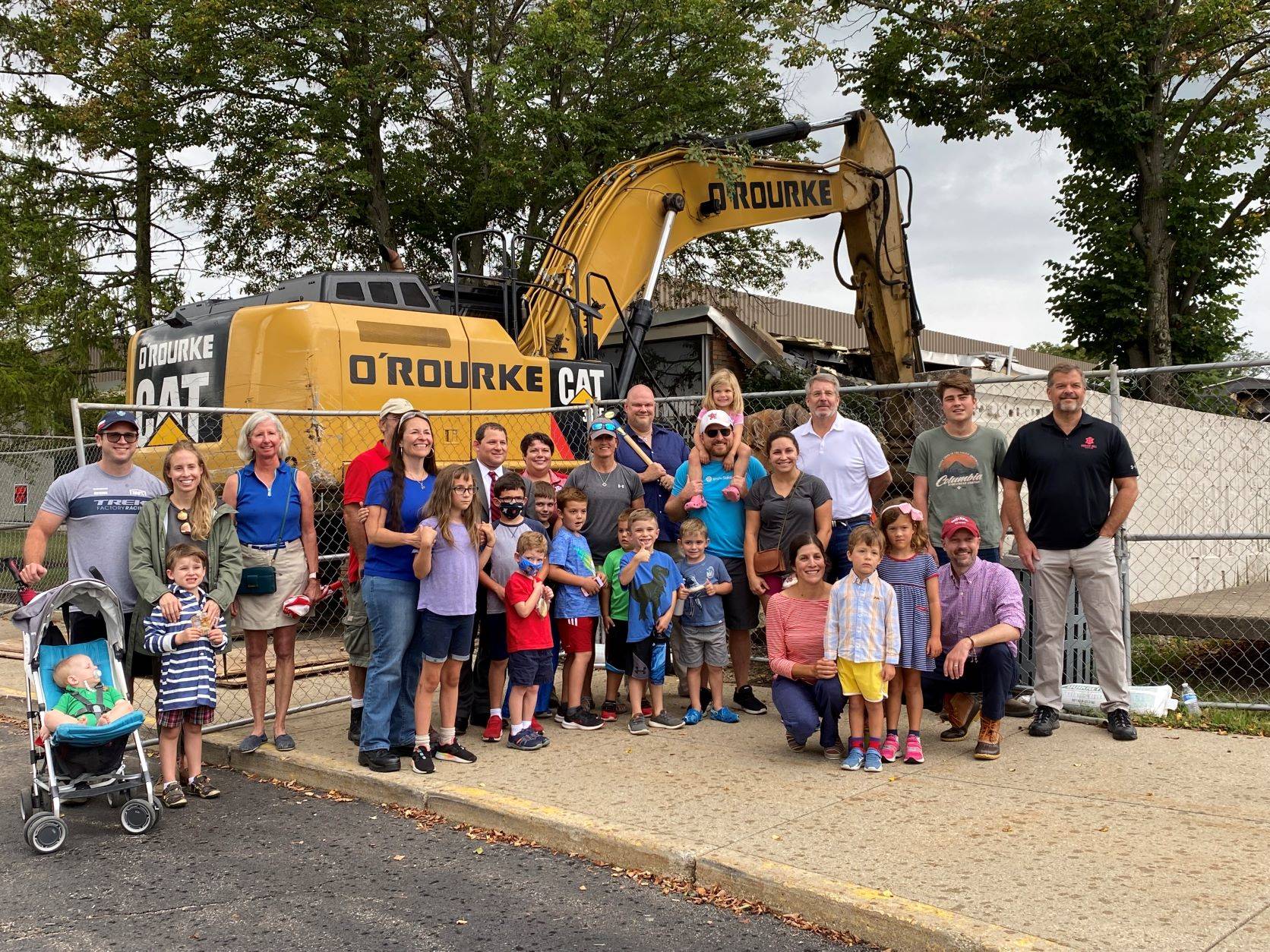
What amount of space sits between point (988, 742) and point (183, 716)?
4.20m

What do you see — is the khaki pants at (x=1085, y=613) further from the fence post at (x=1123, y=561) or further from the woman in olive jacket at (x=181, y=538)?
the woman in olive jacket at (x=181, y=538)

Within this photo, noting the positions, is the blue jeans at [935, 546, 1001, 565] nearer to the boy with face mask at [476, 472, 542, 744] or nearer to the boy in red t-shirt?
the boy in red t-shirt

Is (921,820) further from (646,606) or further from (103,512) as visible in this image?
(103,512)

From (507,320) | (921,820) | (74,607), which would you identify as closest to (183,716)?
(74,607)

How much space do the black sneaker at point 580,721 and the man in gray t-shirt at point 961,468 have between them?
7.71ft

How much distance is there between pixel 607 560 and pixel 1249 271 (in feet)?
67.3

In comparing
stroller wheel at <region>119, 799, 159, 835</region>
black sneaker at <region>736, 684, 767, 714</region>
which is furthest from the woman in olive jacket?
black sneaker at <region>736, 684, 767, 714</region>

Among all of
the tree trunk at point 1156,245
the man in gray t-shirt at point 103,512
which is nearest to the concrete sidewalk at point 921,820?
the man in gray t-shirt at point 103,512

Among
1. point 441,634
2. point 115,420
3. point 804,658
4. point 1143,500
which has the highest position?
point 115,420

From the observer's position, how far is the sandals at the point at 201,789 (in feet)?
19.9

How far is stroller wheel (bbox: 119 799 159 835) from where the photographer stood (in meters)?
5.41

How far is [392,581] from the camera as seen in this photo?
6.22 meters

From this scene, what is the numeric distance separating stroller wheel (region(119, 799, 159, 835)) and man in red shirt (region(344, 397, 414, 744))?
49.8 inches

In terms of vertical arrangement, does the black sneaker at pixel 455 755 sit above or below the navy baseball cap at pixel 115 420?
below
